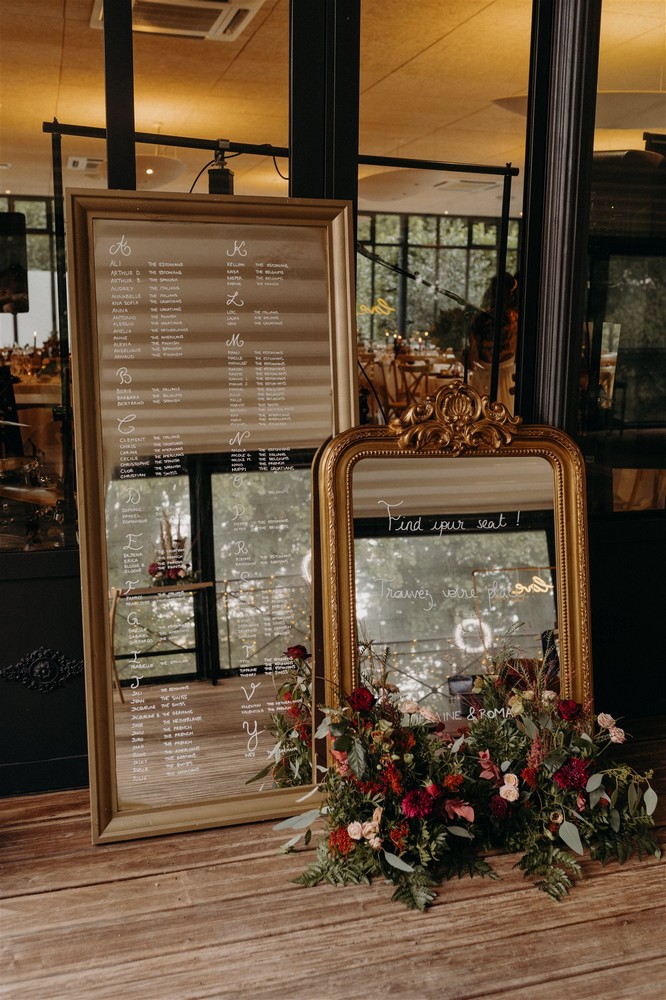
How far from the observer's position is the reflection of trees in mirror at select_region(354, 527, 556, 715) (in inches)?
99.7

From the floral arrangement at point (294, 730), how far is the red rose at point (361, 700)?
23cm

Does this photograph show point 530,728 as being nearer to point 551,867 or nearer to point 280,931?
point 551,867

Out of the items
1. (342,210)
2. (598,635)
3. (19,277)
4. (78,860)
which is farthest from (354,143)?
(78,860)

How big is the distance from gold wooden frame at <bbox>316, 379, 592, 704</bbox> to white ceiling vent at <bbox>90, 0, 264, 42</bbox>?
1200mm

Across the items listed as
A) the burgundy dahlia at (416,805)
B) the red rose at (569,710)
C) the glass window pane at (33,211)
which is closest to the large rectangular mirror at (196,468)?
the glass window pane at (33,211)

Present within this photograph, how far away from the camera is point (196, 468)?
2494 millimetres

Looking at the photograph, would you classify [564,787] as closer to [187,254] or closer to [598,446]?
[598,446]

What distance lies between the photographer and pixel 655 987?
6.23 feet

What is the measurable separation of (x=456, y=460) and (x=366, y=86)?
3.88ft

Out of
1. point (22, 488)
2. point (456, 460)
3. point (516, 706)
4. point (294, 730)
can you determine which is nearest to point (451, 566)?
point (456, 460)

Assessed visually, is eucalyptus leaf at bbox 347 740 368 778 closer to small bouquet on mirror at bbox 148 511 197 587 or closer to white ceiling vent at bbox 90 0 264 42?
small bouquet on mirror at bbox 148 511 197 587

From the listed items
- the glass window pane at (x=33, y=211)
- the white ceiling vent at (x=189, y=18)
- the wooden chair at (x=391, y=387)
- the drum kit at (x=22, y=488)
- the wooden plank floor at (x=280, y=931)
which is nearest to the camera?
the wooden plank floor at (x=280, y=931)

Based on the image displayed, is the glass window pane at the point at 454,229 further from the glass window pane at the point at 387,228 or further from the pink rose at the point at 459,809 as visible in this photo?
the pink rose at the point at 459,809

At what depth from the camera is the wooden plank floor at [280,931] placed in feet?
6.20
